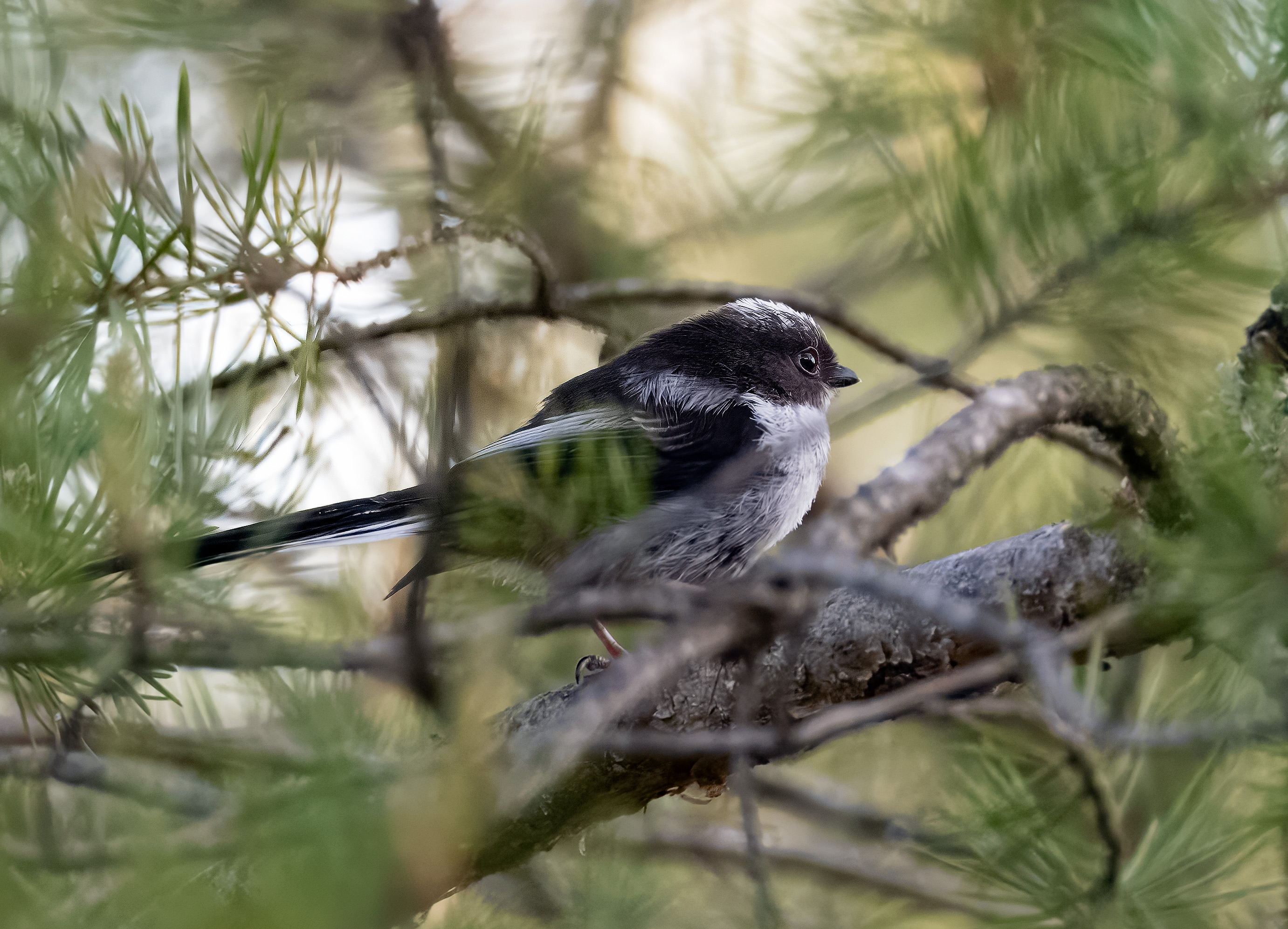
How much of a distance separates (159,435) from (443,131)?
1.01 m

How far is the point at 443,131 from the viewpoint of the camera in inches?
65.9

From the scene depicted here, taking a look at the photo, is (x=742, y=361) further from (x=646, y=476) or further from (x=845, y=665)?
(x=646, y=476)

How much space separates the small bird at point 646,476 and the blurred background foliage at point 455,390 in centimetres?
5

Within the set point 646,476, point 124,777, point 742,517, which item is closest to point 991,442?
point 742,517

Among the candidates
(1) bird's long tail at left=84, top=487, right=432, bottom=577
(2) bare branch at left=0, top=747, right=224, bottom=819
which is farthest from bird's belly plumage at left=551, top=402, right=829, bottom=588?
(2) bare branch at left=0, top=747, right=224, bottom=819

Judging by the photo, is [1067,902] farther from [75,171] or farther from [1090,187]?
[75,171]

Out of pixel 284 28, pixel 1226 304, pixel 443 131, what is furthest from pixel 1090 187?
pixel 284 28

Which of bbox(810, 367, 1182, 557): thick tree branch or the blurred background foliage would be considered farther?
bbox(810, 367, 1182, 557): thick tree branch

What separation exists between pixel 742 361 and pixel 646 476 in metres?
1.60

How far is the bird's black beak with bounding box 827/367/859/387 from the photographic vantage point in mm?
2557

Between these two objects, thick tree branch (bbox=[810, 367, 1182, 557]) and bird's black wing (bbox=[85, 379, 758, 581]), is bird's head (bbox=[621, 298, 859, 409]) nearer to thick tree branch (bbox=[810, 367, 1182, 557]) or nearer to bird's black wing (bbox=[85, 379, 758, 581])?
thick tree branch (bbox=[810, 367, 1182, 557])

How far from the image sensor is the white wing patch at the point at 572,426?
1545 mm

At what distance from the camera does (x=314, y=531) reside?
1203 millimetres

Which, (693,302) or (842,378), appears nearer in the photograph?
(693,302)
